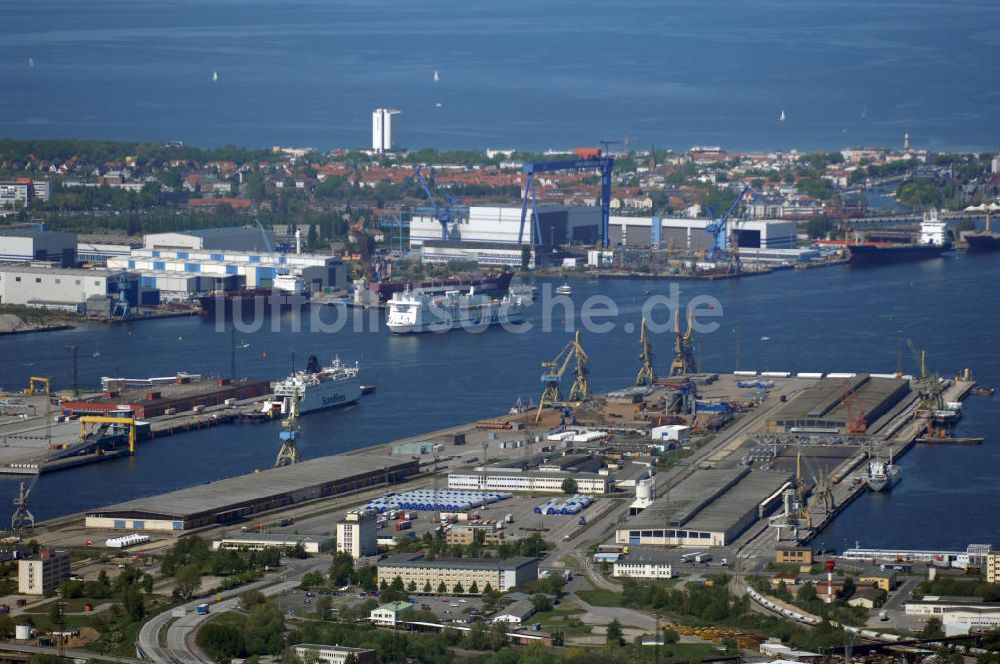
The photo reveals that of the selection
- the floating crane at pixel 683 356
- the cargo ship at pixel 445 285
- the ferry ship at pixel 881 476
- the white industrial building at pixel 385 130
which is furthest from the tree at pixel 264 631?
the white industrial building at pixel 385 130

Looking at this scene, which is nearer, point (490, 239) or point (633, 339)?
point (633, 339)

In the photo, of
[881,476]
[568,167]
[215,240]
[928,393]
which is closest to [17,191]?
[215,240]

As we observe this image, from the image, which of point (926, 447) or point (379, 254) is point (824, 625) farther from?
point (379, 254)

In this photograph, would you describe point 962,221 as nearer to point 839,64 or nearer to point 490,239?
point 490,239

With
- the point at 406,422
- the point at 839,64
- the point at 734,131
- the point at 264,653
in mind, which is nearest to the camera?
the point at 264,653

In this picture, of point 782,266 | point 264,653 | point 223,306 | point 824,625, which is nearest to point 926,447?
point 824,625

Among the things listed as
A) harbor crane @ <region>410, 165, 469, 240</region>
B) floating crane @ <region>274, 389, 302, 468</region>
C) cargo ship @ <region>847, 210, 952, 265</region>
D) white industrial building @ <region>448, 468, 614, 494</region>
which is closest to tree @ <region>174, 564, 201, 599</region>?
white industrial building @ <region>448, 468, 614, 494</region>

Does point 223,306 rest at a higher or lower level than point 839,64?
lower

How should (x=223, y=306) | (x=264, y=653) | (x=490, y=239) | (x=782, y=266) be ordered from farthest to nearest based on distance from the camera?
(x=490, y=239) < (x=782, y=266) < (x=223, y=306) < (x=264, y=653)
